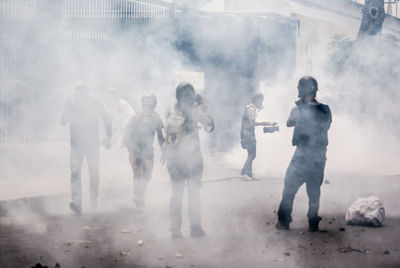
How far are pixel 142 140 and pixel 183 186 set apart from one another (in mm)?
1487

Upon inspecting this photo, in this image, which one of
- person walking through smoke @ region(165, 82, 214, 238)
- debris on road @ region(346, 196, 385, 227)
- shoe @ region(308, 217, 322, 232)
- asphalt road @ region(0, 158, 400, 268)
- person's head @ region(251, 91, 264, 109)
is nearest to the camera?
asphalt road @ region(0, 158, 400, 268)

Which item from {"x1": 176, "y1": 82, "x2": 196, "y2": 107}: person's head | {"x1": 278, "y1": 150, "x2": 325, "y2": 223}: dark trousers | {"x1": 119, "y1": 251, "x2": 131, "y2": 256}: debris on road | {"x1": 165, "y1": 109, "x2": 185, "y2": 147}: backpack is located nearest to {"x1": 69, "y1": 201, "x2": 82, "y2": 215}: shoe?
{"x1": 165, "y1": 109, "x2": 185, "y2": 147}: backpack

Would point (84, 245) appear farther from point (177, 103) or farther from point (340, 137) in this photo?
point (340, 137)

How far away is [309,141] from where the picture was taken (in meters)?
5.46

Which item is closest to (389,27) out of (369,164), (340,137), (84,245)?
(340,137)

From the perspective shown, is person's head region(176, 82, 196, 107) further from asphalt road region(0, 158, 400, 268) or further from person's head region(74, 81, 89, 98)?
person's head region(74, 81, 89, 98)

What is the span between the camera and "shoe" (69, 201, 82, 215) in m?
6.32

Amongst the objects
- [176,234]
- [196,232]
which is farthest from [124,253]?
[196,232]

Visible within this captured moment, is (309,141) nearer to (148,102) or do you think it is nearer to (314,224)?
(314,224)

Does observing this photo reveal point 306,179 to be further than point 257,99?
No

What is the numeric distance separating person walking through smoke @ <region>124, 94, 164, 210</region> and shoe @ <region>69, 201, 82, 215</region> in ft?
2.10

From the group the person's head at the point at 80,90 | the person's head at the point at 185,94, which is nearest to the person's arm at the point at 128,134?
the person's head at the point at 80,90

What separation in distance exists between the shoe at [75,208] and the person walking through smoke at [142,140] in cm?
64

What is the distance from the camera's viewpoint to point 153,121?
6.47m
